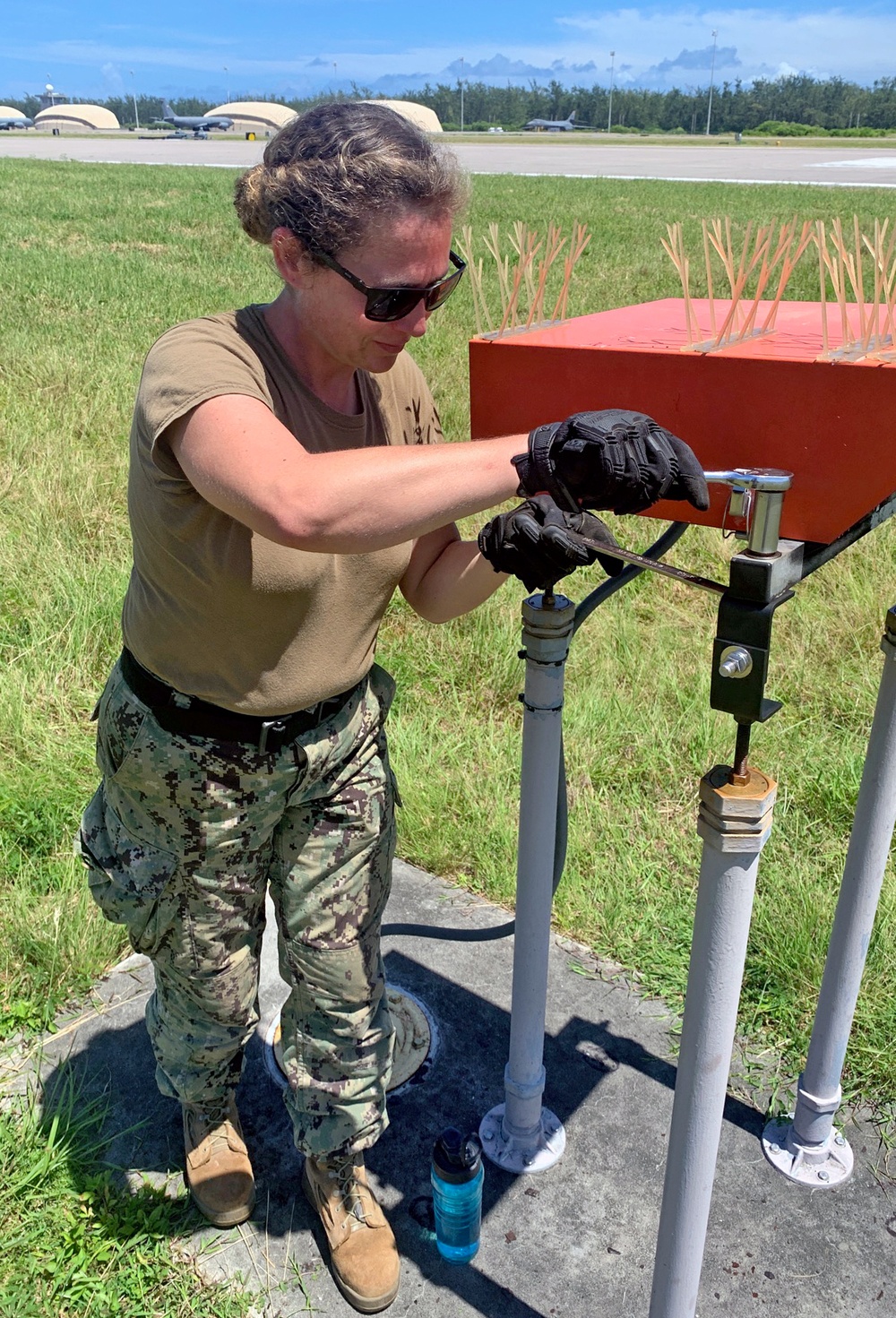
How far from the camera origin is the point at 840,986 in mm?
1962

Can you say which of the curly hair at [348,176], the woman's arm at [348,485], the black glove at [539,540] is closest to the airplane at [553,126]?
the curly hair at [348,176]

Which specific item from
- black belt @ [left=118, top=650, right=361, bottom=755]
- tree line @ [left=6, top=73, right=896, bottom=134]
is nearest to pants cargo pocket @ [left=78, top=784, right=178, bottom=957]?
black belt @ [left=118, top=650, right=361, bottom=755]

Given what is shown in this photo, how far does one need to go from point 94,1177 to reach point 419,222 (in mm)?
1907

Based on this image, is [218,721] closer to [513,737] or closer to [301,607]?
[301,607]

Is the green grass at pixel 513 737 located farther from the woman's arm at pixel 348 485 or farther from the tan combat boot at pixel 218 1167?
the woman's arm at pixel 348 485

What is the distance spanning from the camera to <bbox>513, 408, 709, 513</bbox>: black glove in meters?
1.16

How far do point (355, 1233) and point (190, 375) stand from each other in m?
1.57

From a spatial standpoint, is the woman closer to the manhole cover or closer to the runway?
the manhole cover

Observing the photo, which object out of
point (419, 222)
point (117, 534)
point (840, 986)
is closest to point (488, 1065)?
point (840, 986)

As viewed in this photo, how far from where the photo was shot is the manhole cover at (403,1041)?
2305mm

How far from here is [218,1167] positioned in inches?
78.6

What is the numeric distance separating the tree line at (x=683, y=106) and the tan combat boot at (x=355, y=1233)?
95.6 metres

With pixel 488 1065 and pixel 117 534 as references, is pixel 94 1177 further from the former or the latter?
pixel 117 534

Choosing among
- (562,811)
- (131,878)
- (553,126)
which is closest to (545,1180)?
(562,811)
